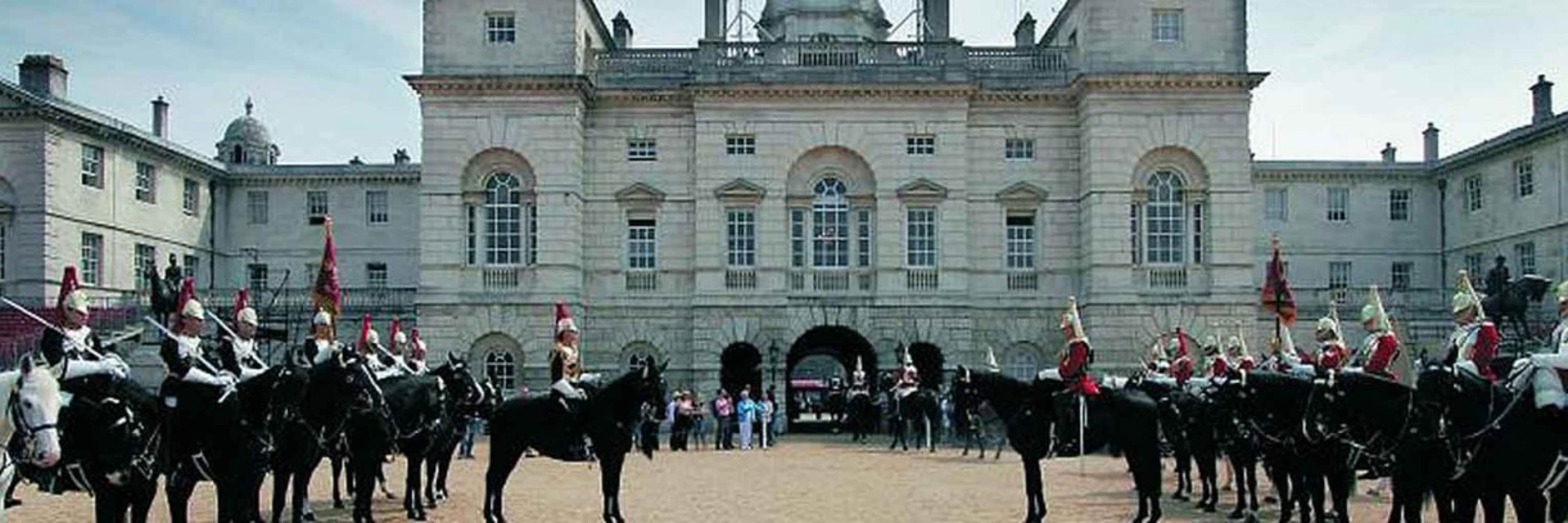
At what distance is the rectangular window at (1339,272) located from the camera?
6303cm

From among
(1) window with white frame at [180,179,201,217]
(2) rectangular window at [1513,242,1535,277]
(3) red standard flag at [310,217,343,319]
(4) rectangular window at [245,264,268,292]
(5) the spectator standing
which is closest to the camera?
(3) red standard flag at [310,217,343,319]

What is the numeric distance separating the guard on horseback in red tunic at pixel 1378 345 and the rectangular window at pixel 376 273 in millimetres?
49433

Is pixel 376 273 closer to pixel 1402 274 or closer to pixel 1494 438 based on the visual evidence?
pixel 1402 274

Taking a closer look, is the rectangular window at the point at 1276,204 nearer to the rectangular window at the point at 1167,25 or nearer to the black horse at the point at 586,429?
the rectangular window at the point at 1167,25

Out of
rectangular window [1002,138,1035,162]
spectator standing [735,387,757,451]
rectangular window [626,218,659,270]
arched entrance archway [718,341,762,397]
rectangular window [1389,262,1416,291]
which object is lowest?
spectator standing [735,387,757,451]

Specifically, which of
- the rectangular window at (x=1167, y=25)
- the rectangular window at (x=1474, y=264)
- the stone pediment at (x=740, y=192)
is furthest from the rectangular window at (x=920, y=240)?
the rectangular window at (x=1474, y=264)

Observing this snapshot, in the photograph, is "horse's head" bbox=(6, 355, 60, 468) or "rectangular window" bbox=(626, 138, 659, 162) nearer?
"horse's head" bbox=(6, 355, 60, 468)

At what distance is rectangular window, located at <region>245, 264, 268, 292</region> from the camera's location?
61.7 m

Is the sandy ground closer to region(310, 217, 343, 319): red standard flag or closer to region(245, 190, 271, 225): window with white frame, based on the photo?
region(310, 217, 343, 319): red standard flag

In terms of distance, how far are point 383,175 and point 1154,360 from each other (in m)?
39.1

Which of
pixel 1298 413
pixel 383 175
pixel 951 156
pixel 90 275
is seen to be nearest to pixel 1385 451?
pixel 1298 413

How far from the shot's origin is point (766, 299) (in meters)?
47.0

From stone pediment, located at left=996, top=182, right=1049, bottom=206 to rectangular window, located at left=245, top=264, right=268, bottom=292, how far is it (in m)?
28.8

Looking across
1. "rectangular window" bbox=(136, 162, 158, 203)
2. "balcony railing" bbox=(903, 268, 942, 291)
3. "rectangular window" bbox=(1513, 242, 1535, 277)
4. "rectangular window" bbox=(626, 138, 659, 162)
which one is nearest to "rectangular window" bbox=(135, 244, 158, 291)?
"rectangular window" bbox=(136, 162, 158, 203)
